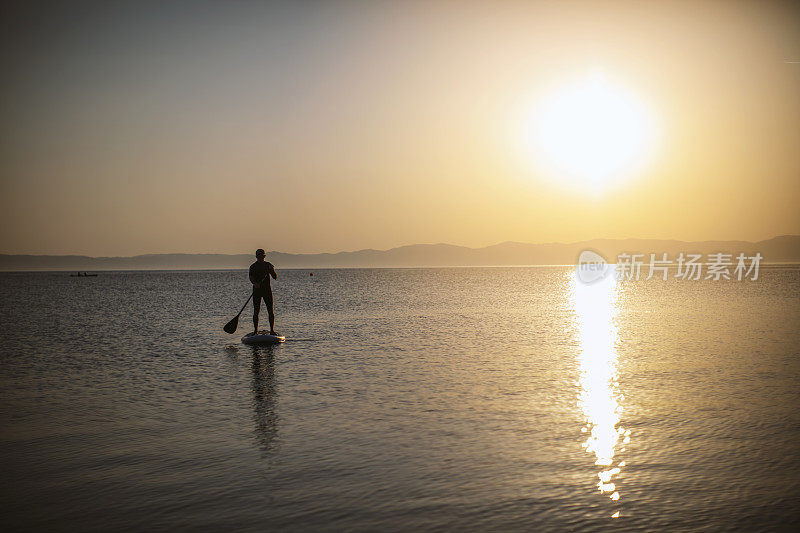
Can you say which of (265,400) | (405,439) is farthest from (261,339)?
(405,439)

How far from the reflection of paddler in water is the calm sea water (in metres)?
0.06

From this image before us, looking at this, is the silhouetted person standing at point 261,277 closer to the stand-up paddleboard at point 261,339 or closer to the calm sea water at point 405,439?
the stand-up paddleboard at point 261,339

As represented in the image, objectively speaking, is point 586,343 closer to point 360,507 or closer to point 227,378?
point 227,378

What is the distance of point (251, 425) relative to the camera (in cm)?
995

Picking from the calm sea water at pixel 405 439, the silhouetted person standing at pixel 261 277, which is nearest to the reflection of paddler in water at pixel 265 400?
the calm sea water at pixel 405 439

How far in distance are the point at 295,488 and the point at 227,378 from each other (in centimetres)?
828

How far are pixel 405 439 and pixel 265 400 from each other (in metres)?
4.04

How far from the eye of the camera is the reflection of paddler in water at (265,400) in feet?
30.3

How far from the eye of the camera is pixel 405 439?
8906 millimetres

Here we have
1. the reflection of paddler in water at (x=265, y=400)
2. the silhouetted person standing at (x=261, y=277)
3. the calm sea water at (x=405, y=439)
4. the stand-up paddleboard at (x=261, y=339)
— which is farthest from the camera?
the silhouetted person standing at (x=261, y=277)

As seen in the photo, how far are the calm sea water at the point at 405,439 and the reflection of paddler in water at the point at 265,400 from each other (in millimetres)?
59

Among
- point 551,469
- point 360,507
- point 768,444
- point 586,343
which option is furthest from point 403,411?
point 586,343

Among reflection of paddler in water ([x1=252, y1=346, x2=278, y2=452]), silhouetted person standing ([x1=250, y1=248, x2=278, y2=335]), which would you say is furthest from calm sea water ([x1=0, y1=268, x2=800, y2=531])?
silhouetted person standing ([x1=250, y1=248, x2=278, y2=335])

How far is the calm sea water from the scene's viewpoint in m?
6.28
